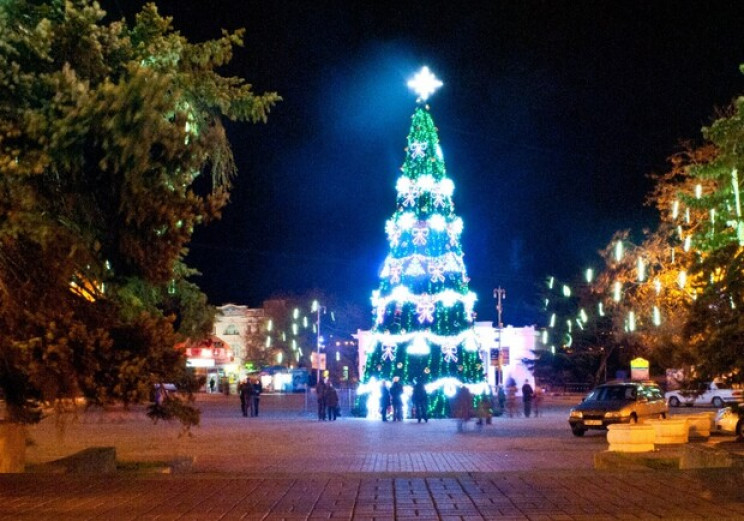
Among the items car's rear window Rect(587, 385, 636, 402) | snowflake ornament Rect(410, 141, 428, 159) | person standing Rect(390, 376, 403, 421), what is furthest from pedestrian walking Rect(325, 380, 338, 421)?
car's rear window Rect(587, 385, 636, 402)

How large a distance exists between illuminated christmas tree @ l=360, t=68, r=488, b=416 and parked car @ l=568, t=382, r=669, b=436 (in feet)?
24.1

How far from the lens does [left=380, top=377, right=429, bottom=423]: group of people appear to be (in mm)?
33812

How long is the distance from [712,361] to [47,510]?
348 inches

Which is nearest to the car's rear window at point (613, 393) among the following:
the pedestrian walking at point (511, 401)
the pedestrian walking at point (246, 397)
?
the pedestrian walking at point (511, 401)

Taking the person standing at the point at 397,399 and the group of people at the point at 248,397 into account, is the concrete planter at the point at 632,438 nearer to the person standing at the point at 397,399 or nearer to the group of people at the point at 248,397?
the person standing at the point at 397,399

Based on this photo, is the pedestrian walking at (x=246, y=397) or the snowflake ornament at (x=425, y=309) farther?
the pedestrian walking at (x=246, y=397)

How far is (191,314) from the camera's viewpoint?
44.5 feet

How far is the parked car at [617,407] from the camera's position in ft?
90.3

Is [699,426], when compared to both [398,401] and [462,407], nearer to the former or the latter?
[462,407]

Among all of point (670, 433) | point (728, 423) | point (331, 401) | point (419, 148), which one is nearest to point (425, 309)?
point (331, 401)

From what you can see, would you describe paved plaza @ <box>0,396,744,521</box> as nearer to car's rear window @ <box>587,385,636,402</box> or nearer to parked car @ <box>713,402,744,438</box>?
parked car @ <box>713,402,744,438</box>

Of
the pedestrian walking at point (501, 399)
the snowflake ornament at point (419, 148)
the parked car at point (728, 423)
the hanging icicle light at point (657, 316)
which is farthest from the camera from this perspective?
the pedestrian walking at point (501, 399)

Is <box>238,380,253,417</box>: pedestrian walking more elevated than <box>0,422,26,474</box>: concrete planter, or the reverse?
<box>238,380,253,417</box>: pedestrian walking

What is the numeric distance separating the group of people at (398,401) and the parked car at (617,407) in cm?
641
